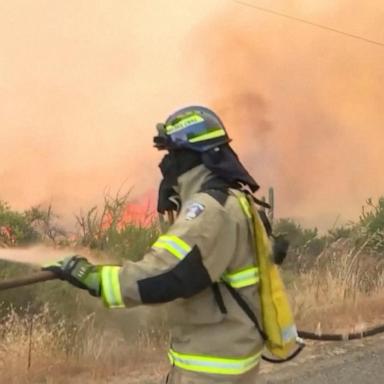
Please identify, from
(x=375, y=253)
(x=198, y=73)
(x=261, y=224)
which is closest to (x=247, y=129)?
(x=198, y=73)

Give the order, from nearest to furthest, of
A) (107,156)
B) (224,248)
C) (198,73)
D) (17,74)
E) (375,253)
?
(224,248) < (17,74) < (107,156) < (198,73) < (375,253)

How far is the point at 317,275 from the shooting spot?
7113mm

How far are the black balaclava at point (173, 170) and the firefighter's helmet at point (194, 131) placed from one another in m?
0.03

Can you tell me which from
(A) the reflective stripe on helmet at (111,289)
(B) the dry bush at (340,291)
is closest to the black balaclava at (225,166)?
(A) the reflective stripe on helmet at (111,289)

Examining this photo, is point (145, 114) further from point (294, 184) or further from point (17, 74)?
point (294, 184)

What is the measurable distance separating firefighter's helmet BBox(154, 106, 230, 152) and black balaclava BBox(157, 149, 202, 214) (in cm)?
3

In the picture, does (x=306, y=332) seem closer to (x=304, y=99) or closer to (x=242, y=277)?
(x=304, y=99)

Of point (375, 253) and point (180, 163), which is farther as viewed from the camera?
point (375, 253)

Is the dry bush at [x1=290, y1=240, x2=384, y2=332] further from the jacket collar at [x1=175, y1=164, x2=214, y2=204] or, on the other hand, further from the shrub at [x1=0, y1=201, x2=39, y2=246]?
the jacket collar at [x1=175, y1=164, x2=214, y2=204]

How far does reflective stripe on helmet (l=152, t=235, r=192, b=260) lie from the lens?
3080 millimetres

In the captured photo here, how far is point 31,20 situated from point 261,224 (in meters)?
2.68

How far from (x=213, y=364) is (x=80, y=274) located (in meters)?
0.60

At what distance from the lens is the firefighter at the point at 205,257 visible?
10.2 feet

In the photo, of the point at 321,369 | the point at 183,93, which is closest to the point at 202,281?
the point at 321,369
